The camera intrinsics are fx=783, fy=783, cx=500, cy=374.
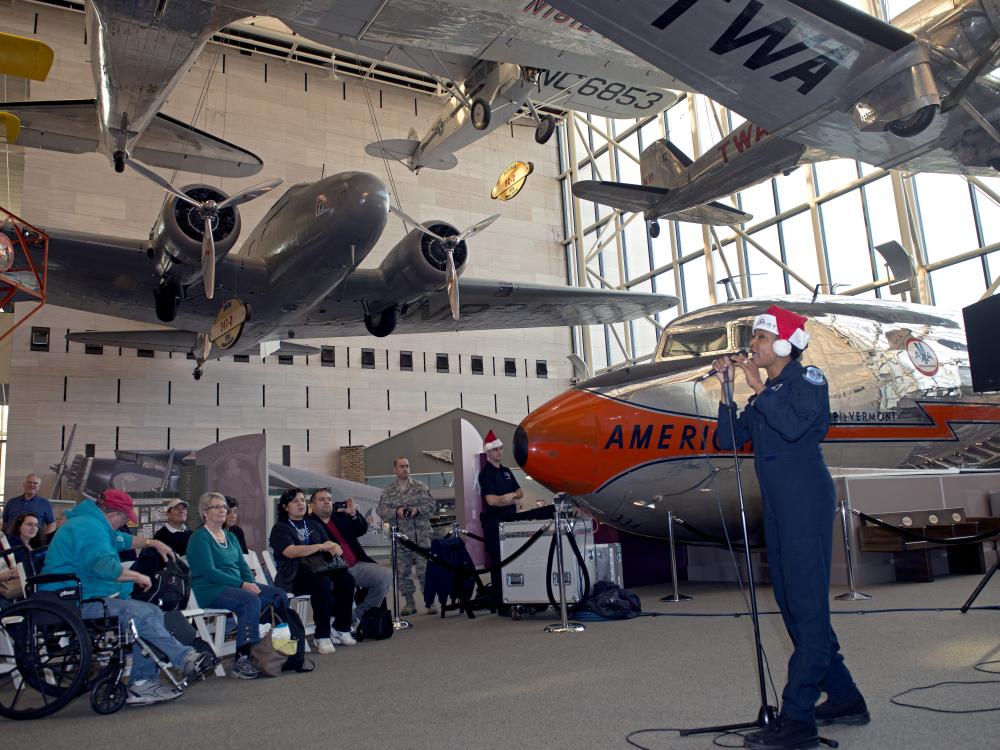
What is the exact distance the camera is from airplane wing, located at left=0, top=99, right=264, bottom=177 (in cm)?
1325

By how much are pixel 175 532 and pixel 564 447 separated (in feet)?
11.6

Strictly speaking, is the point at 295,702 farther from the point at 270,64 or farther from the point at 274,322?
the point at 270,64

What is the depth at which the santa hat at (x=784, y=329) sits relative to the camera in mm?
3039

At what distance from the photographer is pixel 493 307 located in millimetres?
16422

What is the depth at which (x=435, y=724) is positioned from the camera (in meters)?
3.37

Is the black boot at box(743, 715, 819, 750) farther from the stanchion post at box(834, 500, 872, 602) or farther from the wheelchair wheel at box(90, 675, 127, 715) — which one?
the stanchion post at box(834, 500, 872, 602)

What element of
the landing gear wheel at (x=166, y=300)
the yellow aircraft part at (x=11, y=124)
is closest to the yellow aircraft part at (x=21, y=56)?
the yellow aircraft part at (x=11, y=124)

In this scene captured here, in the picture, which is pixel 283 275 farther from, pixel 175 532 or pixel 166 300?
pixel 175 532

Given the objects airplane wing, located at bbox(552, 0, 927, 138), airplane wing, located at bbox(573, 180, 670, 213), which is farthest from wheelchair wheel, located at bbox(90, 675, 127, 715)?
airplane wing, located at bbox(573, 180, 670, 213)

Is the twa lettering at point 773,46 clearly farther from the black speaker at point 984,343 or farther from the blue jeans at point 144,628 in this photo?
the blue jeans at point 144,628

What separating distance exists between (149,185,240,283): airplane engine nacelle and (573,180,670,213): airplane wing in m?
6.09

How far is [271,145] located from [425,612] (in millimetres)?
17768

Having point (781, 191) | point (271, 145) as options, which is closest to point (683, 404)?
point (781, 191)

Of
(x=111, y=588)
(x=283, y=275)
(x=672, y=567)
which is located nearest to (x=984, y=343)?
(x=672, y=567)
